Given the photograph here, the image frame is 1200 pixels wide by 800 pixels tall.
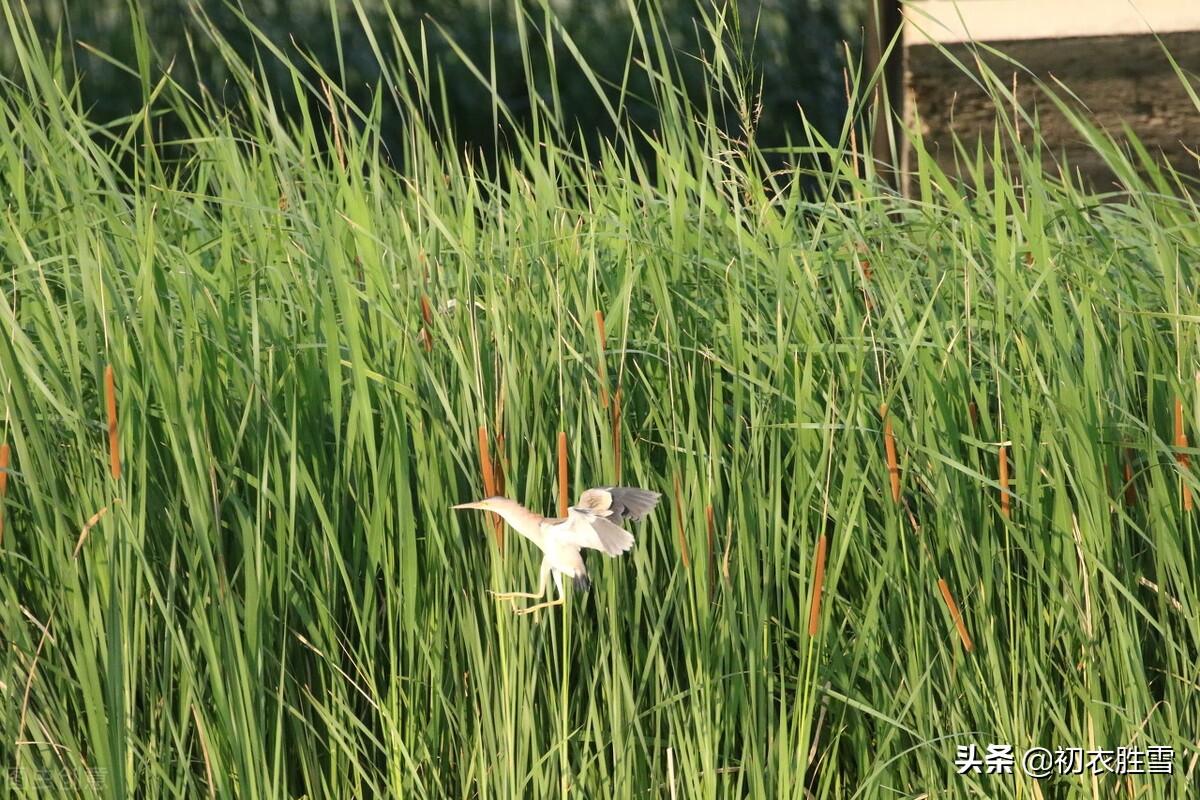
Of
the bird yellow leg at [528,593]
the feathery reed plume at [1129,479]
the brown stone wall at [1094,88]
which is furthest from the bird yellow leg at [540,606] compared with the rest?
the brown stone wall at [1094,88]

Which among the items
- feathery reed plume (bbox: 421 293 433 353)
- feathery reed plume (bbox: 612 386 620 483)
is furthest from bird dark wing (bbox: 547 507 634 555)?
feathery reed plume (bbox: 421 293 433 353)

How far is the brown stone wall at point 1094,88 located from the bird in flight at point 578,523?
268 centimetres

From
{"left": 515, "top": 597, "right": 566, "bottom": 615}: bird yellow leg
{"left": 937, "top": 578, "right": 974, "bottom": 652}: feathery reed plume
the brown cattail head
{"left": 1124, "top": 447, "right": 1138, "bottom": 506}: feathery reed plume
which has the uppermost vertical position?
the brown cattail head

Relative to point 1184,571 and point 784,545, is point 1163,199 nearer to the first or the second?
point 1184,571

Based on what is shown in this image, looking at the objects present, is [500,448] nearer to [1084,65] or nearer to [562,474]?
[562,474]

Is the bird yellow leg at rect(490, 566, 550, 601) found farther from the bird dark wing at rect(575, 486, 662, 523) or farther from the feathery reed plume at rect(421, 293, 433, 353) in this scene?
the feathery reed plume at rect(421, 293, 433, 353)

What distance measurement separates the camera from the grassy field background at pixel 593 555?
1464mm

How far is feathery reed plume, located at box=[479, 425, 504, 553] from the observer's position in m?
1.39

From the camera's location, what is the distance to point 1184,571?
1490 millimetres

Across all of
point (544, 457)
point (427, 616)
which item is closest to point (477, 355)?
point (544, 457)

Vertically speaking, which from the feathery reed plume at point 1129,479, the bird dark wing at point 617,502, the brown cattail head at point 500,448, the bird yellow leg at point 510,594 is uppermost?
the brown cattail head at point 500,448

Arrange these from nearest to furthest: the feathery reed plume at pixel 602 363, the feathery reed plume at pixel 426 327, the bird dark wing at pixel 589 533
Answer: the bird dark wing at pixel 589 533 → the feathery reed plume at pixel 602 363 → the feathery reed plume at pixel 426 327

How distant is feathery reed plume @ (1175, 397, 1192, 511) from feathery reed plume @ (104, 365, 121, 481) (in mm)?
1170

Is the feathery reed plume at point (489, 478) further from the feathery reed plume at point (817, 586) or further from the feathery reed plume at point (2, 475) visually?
the feathery reed plume at point (2, 475)
